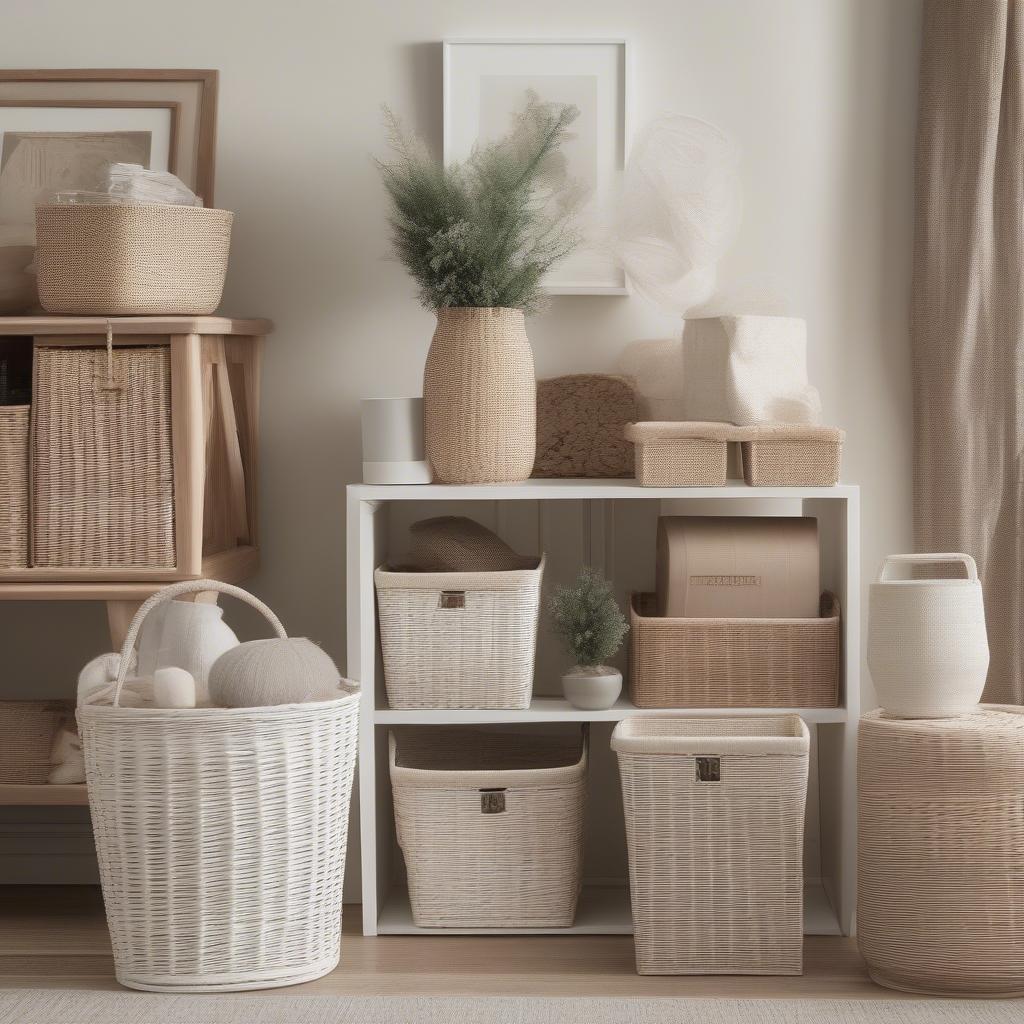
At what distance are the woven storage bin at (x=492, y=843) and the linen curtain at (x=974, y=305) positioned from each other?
83cm

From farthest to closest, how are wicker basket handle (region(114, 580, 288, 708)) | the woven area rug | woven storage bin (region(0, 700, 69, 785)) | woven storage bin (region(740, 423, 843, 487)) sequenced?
woven storage bin (region(0, 700, 69, 785))
woven storage bin (region(740, 423, 843, 487))
wicker basket handle (region(114, 580, 288, 708))
the woven area rug

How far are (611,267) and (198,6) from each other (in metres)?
0.94

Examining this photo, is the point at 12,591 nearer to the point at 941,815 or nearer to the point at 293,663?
the point at 293,663

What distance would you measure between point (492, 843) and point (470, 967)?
21 centimetres

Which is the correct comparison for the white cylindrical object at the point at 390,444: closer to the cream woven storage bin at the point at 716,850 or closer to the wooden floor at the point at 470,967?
the cream woven storage bin at the point at 716,850

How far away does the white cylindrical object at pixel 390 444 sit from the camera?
230 centimetres

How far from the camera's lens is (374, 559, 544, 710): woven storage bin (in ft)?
7.40

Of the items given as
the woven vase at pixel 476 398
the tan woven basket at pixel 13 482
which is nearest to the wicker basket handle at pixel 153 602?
the tan woven basket at pixel 13 482

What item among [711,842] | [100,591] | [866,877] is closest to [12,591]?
[100,591]

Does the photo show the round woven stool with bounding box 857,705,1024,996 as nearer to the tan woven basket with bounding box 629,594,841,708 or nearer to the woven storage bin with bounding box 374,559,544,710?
the tan woven basket with bounding box 629,594,841,708

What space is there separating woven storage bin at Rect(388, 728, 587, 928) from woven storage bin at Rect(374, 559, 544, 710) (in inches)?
5.2

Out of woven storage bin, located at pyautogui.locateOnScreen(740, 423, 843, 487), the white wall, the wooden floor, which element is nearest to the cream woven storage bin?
the wooden floor

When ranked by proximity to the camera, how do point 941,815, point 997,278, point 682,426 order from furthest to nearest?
1. point 997,278
2. point 682,426
3. point 941,815

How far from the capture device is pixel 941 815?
1988 millimetres
